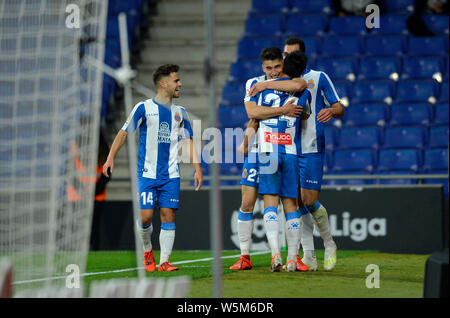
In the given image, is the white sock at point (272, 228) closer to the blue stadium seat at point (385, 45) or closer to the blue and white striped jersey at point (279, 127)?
the blue and white striped jersey at point (279, 127)

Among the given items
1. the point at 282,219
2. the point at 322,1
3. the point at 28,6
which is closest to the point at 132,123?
the point at 28,6

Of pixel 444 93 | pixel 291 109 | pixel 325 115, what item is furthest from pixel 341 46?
pixel 291 109

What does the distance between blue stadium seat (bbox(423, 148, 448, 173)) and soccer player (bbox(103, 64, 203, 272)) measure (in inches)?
226

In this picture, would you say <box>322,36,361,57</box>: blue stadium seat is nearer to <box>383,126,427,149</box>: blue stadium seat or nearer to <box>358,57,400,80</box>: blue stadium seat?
<box>358,57,400,80</box>: blue stadium seat

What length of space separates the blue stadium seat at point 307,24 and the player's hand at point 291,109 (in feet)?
25.2

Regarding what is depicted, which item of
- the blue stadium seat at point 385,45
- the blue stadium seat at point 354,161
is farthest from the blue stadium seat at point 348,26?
the blue stadium seat at point 354,161

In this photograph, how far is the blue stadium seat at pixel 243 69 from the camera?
533 inches

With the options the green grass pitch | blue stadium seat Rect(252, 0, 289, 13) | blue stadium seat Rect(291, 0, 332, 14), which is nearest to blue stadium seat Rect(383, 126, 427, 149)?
blue stadium seat Rect(291, 0, 332, 14)

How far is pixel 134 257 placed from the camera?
31.7 ft

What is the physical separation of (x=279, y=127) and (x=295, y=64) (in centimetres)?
55

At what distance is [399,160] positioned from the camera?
11992mm

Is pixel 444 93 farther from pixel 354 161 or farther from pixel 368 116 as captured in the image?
pixel 354 161
